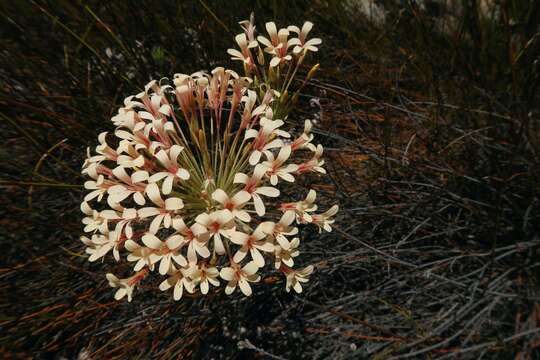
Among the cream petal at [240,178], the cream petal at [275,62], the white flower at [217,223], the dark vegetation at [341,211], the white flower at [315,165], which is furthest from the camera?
the dark vegetation at [341,211]

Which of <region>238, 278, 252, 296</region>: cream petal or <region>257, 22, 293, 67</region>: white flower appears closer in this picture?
<region>238, 278, 252, 296</region>: cream petal

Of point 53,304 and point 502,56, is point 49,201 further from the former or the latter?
point 502,56

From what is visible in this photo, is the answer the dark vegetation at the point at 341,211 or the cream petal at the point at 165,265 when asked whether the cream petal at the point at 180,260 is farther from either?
the dark vegetation at the point at 341,211

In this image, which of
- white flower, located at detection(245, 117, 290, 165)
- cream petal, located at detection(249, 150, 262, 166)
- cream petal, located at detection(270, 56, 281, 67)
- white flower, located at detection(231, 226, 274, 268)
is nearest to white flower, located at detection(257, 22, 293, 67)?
cream petal, located at detection(270, 56, 281, 67)

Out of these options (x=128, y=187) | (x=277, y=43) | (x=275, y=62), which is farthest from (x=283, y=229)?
(x=277, y=43)

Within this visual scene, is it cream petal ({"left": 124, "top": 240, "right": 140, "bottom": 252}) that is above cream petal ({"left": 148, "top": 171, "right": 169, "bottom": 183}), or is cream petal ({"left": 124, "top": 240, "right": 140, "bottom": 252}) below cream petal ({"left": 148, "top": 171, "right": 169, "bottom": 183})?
→ below

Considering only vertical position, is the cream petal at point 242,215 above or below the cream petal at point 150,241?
above

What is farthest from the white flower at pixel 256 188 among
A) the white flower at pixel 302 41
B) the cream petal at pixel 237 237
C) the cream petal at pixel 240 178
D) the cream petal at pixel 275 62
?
the white flower at pixel 302 41

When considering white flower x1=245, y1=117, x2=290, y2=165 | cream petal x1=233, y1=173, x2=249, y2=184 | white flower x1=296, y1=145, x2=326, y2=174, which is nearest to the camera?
cream petal x1=233, y1=173, x2=249, y2=184

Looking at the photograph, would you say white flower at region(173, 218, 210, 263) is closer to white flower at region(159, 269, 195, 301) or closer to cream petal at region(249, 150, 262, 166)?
white flower at region(159, 269, 195, 301)
